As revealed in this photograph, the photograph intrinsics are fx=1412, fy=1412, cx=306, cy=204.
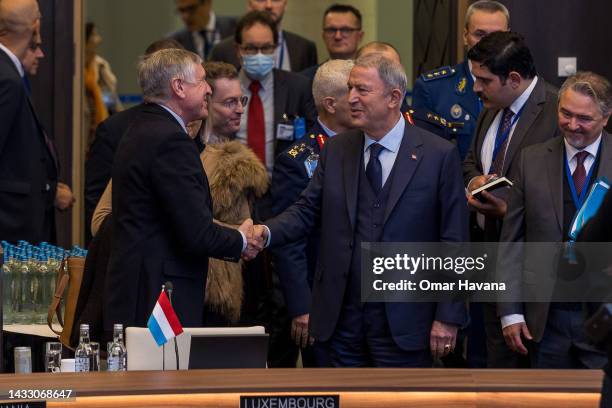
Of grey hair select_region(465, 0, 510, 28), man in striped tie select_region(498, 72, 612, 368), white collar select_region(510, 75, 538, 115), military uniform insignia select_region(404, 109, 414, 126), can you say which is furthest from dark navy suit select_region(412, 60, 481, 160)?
man in striped tie select_region(498, 72, 612, 368)

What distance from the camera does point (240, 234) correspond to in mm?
5457

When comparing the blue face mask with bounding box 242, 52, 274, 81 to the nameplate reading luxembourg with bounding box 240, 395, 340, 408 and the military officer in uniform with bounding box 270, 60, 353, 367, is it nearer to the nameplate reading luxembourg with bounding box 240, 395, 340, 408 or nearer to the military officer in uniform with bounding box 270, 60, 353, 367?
the military officer in uniform with bounding box 270, 60, 353, 367

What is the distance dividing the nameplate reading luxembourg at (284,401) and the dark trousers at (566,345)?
1389 mm

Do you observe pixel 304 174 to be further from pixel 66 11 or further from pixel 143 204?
pixel 66 11

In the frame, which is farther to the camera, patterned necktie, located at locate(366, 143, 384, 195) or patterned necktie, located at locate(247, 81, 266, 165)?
patterned necktie, located at locate(247, 81, 266, 165)

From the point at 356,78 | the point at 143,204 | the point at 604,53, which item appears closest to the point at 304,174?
the point at 356,78

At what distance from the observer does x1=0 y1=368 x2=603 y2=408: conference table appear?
4332mm

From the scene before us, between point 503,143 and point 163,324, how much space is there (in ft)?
7.15

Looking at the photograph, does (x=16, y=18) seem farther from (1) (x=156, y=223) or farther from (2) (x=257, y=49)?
(1) (x=156, y=223)

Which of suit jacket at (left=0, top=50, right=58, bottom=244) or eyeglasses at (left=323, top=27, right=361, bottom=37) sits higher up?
eyeglasses at (left=323, top=27, right=361, bottom=37)

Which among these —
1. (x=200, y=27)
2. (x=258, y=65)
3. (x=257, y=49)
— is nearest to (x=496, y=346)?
(x=258, y=65)

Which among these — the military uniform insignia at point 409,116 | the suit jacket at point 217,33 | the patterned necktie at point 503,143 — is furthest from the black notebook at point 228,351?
the suit jacket at point 217,33

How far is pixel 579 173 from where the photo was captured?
559 centimetres

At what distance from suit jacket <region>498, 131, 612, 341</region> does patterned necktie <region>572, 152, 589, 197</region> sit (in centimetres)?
6
